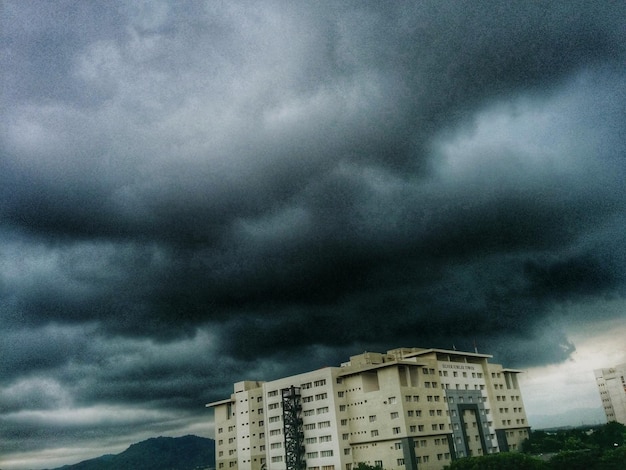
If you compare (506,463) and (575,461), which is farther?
(506,463)

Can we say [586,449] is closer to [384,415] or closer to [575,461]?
[575,461]

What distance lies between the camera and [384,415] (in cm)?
11688

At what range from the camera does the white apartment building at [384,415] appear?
116188 mm

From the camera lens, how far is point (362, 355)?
134 m

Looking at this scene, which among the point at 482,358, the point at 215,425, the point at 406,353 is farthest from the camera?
the point at 215,425

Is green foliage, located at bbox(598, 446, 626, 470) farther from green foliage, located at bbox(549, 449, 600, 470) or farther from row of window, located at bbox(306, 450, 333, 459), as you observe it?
row of window, located at bbox(306, 450, 333, 459)

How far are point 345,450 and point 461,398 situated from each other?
124 feet

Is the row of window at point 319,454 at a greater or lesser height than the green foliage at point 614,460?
greater

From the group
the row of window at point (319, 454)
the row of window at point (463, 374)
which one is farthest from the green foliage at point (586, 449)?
the row of window at point (319, 454)

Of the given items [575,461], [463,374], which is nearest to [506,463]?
[575,461]

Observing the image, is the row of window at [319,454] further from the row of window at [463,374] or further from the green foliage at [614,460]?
the green foliage at [614,460]

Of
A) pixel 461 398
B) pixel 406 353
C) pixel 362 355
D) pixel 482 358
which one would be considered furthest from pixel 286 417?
pixel 482 358

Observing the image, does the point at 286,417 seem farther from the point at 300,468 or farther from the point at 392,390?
the point at 392,390

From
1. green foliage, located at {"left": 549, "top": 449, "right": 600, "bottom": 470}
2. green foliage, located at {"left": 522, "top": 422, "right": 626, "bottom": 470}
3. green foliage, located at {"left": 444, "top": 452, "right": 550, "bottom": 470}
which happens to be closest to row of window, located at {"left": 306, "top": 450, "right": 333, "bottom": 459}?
green foliage, located at {"left": 444, "top": 452, "right": 550, "bottom": 470}
